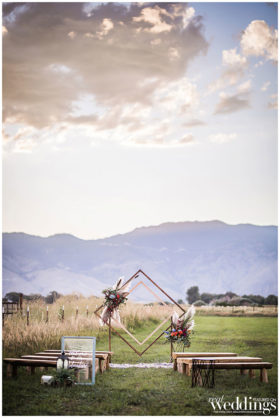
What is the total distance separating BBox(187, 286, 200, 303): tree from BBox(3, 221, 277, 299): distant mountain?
136 millimetres

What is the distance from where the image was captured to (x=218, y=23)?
391 inches

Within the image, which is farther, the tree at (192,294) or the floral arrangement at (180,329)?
the tree at (192,294)

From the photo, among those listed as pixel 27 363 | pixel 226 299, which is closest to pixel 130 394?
pixel 27 363

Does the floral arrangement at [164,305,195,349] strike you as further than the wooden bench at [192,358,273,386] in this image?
Yes

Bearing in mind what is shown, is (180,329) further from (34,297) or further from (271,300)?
(271,300)

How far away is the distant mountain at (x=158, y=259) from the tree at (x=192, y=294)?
0.45 feet

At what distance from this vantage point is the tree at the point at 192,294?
46.7ft

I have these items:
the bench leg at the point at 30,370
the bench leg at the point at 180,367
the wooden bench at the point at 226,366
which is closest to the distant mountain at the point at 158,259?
the bench leg at the point at 180,367

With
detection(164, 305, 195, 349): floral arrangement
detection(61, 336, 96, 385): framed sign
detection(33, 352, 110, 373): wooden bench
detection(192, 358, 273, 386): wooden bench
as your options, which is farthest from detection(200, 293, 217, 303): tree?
detection(61, 336, 96, 385): framed sign

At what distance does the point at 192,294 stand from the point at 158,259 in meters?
1.43

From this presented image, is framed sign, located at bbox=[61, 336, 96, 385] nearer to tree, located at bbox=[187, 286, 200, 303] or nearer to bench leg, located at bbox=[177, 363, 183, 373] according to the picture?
bench leg, located at bbox=[177, 363, 183, 373]

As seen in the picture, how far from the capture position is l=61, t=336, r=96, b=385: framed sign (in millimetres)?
7277

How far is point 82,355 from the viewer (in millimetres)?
7445

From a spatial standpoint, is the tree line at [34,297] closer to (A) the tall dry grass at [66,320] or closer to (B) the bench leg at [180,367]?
(A) the tall dry grass at [66,320]
